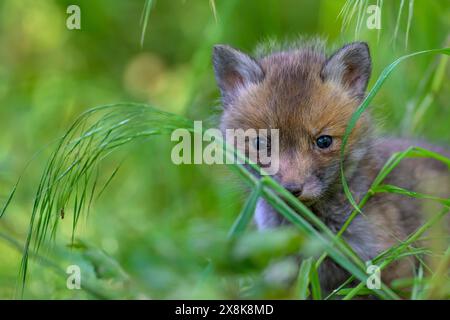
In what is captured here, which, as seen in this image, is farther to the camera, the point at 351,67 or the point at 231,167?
the point at 351,67

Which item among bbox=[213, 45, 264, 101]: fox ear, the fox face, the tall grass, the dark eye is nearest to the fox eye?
the fox face

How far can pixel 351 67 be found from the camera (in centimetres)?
415

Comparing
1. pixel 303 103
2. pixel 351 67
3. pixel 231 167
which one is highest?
pixel 351 67

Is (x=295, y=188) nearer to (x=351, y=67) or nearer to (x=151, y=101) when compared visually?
(x=351, y=67)

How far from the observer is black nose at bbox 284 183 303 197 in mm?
3545

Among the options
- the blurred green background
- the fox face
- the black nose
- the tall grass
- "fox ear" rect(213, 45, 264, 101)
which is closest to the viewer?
the tall grass

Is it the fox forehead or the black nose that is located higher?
the fox forehead

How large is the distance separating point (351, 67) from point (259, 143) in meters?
0.71

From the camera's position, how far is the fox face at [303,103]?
3.74 metres

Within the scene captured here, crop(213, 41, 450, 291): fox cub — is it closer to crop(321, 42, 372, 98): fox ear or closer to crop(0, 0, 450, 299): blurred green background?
crop(321, 42, 372, 98): fox ear

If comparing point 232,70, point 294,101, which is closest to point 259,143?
point 294,101

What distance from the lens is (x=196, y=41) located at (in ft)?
26.2
